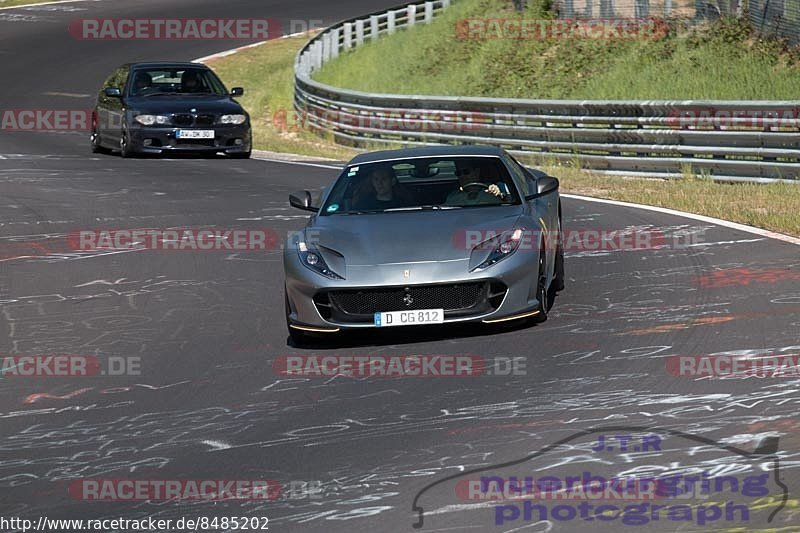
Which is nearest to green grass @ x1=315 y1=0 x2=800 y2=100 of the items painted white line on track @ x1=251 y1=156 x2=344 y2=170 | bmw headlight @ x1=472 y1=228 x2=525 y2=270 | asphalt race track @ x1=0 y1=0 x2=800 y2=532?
painted white line on track @ x1=251 y1=156 x2=344 y2=170

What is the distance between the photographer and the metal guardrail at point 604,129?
61.2 feet

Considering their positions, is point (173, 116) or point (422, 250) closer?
point (422, 250)

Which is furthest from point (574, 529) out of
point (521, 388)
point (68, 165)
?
point (68, 165)

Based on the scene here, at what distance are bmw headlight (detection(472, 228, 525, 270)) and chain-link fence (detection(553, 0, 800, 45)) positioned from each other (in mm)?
17854

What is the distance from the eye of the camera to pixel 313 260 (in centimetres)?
1005

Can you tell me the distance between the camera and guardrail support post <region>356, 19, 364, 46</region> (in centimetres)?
4109

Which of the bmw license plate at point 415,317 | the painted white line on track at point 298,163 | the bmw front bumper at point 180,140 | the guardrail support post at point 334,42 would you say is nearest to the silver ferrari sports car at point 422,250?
the bmw license plate at point 415,317

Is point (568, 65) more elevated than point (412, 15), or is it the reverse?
point (568, 65)

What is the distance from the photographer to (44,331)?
435 inches

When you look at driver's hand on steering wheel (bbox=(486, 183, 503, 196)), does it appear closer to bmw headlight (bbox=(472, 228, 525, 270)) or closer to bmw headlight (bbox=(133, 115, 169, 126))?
bmw headlight (bbox=(472, 228, 525, 270))

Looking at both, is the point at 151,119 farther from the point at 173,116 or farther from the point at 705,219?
the point at 705,219

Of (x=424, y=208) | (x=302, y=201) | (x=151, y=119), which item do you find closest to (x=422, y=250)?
(x=424, y=208)

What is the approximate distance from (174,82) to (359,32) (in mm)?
16098

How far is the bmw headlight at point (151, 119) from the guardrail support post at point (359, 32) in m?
17.2
